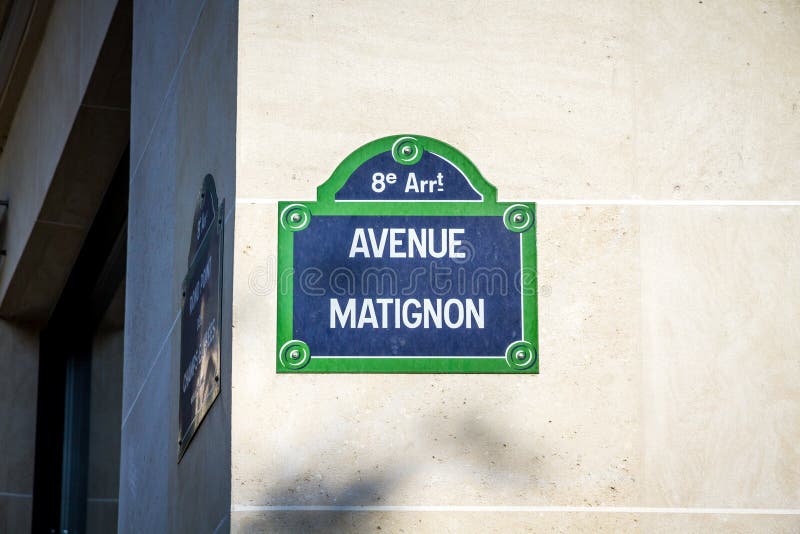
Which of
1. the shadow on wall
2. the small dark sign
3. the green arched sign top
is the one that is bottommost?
the shadow on wall

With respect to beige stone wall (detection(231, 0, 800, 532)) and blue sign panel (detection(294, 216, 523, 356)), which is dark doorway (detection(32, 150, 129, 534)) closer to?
beige stone wall (detection(231, 0, 800, 532))

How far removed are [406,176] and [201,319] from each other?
77 centimetres

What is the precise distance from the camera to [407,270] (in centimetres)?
398

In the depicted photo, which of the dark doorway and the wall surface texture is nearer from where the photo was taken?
the wall surface texture

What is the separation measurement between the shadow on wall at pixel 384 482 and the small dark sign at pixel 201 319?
1.39 ft

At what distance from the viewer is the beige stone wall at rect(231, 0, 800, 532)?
12.5 ft

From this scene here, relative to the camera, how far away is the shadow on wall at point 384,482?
374 cm

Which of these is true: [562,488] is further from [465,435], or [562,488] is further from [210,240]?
[210,240]

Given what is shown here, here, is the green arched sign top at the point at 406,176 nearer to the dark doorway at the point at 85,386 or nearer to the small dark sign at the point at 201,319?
the small dark sign at the point at 201,319

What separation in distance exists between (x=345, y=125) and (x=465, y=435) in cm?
91

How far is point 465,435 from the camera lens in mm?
3848

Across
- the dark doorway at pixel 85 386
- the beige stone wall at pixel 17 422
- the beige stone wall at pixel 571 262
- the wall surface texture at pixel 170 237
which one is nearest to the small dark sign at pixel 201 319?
the wall surface texture at pixel 170 237

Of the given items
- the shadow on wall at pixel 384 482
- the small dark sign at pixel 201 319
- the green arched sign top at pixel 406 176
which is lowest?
the shadow on wall at pixel 384 482

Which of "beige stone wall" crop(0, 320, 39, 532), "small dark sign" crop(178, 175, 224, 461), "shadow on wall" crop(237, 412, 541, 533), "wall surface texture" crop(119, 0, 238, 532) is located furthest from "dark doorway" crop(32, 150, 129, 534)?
"shadow on wall" crop(237, 412, 541, 533)
